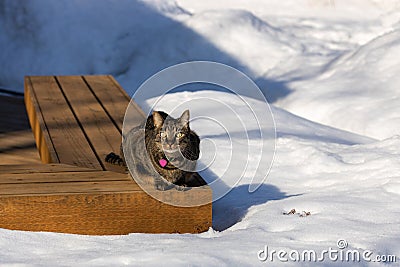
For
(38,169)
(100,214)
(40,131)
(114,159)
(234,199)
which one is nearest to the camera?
(100,214)

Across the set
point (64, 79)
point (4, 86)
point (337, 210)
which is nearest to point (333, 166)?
point (337, 210)

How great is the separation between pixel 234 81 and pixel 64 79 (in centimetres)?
269

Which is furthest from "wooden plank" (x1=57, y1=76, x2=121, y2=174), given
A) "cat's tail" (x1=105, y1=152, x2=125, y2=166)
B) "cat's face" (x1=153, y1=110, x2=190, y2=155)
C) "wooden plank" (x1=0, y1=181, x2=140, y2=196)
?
"cat's face" (x1=153, y1=110, x2=190, y2=155)

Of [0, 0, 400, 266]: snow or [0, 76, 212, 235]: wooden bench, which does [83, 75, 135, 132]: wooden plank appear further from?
[0, 76, 212, 235]: wooden bench

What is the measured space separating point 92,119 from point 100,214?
1770mm

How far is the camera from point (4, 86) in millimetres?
9406

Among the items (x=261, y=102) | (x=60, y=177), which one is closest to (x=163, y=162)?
(x=60, y=177)

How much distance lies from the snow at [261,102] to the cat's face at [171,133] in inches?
15.4

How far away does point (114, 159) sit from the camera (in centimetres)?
422

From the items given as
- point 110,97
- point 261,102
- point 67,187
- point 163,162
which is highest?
point 163,162

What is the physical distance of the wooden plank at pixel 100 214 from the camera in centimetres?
352

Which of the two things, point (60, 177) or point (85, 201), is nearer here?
point (85, 201)

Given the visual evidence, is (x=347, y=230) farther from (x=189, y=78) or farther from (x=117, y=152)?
(x=189, y=78)

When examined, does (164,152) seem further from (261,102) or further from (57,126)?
(261,102)
